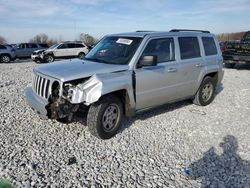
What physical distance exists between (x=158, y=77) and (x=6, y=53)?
19.9 metres

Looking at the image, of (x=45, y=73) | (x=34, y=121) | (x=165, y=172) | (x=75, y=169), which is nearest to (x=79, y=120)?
(x=34, y=121)

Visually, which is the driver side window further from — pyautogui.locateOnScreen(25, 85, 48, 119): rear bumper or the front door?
pyautogui.locateOnScreen(25, 85, 48, 119): rear bumper

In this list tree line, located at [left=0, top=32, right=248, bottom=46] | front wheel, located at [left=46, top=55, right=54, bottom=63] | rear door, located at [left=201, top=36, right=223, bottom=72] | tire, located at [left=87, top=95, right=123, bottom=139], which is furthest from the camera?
tree line, located at [left=0, top=32, right=248, bottom=46]

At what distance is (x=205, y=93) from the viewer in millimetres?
7059

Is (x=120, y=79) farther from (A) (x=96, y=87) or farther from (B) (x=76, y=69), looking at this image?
(B) (x=76, y=69)

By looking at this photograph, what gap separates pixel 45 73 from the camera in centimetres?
464

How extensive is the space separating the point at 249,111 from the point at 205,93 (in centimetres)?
119

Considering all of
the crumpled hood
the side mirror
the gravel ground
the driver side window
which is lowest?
the gravel ground

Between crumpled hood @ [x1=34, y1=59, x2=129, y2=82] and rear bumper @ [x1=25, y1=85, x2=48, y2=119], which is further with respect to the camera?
rear bumper @ [x1=25, y1=85, x2=48, y2=119]

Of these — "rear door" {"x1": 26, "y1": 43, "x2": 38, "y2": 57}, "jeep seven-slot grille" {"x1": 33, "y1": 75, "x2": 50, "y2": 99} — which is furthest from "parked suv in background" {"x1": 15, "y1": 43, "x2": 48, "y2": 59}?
"jeep seven-slot grille" {"x1": 33, "y1": 75, "x2": 50, "y2": 99}

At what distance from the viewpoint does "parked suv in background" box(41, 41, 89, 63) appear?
21.1 meters

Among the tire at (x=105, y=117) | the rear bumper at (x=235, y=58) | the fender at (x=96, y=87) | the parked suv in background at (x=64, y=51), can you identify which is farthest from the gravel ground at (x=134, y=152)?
the parked suv in background at (x=64, y=51)

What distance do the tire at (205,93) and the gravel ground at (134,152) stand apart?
55cm

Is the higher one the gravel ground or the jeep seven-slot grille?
the jeep seven-slot grille
